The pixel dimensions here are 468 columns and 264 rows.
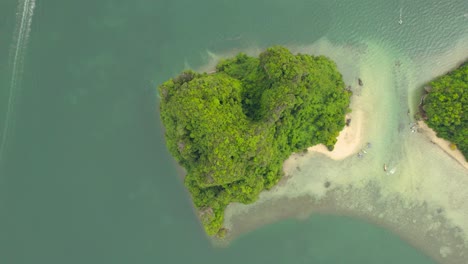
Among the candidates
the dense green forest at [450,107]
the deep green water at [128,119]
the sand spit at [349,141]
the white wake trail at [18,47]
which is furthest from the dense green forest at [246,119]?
the white wake trail at [18,47]

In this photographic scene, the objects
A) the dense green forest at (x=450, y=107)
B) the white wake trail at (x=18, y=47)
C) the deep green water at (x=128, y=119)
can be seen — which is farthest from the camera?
the white wake trail at (x=18, y=47)

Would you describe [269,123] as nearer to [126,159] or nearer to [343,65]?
[343,65]

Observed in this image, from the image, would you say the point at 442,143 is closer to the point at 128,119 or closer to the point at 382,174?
the point at 382,174

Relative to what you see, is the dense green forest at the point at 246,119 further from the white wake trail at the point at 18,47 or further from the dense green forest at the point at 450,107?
the white wake trail at the point at 18,47

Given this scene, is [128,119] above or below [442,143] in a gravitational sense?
above

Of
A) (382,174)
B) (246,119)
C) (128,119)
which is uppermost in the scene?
(128,119)

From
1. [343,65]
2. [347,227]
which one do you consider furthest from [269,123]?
[347,227]

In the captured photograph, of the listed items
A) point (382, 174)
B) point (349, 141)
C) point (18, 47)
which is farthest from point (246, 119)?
point (18, 47)
